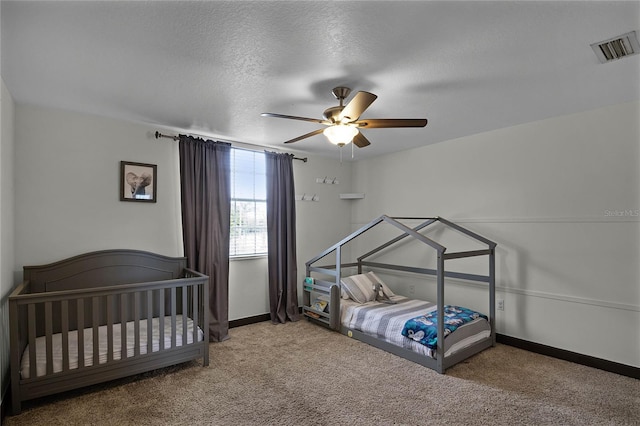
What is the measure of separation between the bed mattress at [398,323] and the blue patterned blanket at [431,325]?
5 cm

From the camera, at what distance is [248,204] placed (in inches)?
173

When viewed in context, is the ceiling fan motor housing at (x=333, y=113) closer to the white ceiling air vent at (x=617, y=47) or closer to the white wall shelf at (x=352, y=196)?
the white ceiling air vent at (x=617, y=47)

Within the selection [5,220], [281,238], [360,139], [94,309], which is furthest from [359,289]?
[5,220]

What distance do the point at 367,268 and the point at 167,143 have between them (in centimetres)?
326

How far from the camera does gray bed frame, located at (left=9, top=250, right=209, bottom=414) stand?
235cm

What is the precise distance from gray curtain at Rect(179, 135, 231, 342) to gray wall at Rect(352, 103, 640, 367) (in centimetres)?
272

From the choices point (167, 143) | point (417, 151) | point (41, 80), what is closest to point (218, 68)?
point (41, 80)

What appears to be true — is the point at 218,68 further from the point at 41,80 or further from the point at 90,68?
the point at 41,80

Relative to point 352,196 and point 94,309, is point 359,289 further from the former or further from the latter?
point 94,309

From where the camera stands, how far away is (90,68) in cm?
224

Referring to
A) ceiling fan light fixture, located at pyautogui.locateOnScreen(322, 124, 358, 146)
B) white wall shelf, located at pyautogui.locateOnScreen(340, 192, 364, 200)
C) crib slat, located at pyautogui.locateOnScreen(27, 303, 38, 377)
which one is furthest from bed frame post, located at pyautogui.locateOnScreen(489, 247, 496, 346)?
crib slat, located at pyautogui.locateOnScreen(27, 303, 38, 377)

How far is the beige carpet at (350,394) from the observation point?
2.26m

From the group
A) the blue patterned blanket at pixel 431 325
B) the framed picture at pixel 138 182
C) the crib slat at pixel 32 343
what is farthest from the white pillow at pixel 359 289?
the crib slat at pixel 32 343

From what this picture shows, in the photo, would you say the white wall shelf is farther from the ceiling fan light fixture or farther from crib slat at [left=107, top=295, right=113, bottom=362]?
crib slat at [left=107, top=295, right=113, bottom=362]
